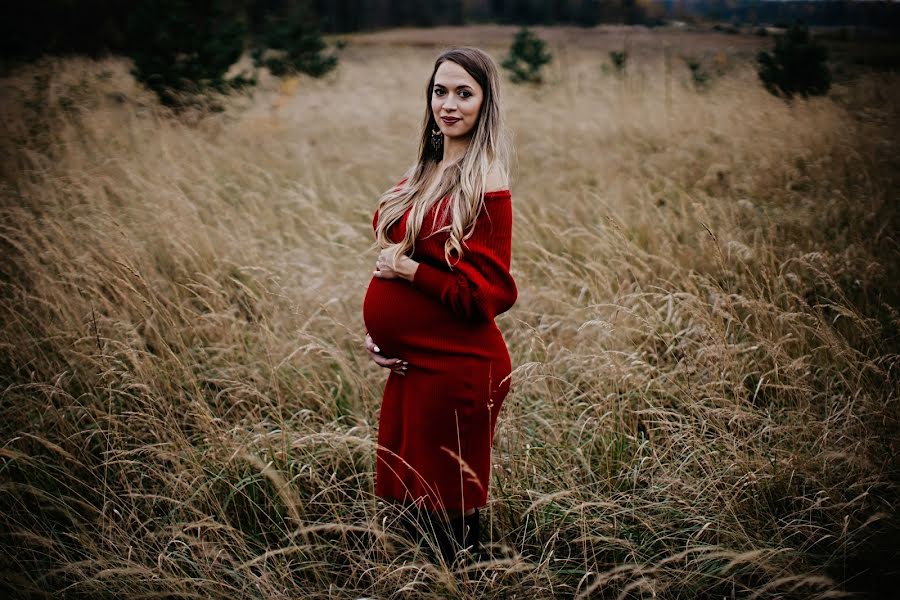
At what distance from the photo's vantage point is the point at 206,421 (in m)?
2.48

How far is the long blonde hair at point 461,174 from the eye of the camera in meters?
1.81

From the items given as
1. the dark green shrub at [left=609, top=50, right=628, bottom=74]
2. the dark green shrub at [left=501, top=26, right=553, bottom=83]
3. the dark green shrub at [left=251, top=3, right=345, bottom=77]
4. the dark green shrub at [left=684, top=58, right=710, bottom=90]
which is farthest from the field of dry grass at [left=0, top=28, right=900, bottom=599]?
the dark green shrub at [left=501, top=26, right=553, bottom=83]

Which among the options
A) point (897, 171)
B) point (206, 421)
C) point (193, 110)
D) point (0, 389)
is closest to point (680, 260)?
point (897, 171)

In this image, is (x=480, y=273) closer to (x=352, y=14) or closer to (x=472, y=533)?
(x=472, y=533)

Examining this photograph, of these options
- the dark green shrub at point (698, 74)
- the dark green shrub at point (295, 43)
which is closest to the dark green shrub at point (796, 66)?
the dark green shrub at point (698, 74)

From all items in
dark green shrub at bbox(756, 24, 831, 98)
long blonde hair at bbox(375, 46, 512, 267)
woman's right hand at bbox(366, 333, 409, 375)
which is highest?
dark green shrub at bbox(756, 24, 831, 98)

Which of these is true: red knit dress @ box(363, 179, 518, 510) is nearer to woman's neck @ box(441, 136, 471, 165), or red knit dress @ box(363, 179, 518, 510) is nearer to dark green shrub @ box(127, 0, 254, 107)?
woman's neck @ box(441, 136, 471, 165)

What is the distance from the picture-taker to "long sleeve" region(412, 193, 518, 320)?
1784 mm

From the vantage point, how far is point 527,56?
519 inches

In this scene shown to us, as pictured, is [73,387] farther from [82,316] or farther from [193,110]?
[193,110]

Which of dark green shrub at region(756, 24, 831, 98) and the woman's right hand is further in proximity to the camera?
dark green shrub at region(756, 24, 831, 98)

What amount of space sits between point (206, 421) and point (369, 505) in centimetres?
81

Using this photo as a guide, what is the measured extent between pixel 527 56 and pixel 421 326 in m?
12.8

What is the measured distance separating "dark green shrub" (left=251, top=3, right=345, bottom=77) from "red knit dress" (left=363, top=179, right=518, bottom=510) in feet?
38.3
